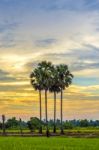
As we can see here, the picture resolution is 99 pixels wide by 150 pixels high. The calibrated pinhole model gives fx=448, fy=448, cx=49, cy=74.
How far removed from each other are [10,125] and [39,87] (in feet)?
209

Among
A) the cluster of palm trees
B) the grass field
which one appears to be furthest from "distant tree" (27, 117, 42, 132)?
the grass field

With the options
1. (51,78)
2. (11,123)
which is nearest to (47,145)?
(51,78)

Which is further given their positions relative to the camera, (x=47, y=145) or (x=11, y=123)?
(x=11, y=123)

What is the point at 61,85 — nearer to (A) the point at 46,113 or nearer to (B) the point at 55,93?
(B) the point at 55,93

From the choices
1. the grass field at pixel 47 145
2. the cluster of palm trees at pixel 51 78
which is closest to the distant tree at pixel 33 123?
the cluster of palm trees at pixel 51 78

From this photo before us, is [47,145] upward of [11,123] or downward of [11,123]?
downward

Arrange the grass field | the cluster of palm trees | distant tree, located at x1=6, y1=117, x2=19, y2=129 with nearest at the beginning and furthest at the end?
the grass field, the cluster of palm trees, distant tree, located at x1=6, y1=117, x2=19, y2=129

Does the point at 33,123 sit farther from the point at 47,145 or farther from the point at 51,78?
the point at 47,145

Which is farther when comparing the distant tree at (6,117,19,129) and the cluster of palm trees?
the distant tree at (6,117,19,129)

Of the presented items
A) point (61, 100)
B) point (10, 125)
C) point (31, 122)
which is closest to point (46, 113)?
point (61, 100)

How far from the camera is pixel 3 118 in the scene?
108062mm

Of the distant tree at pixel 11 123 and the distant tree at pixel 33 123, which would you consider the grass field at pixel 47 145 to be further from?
the distant tree at pixel 11 123

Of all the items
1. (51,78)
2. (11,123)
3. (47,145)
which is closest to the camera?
(47,145)

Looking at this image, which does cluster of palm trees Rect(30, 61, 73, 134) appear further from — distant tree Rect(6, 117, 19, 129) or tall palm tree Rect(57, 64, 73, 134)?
distant tree Rect(6, 117, 19, 129)
